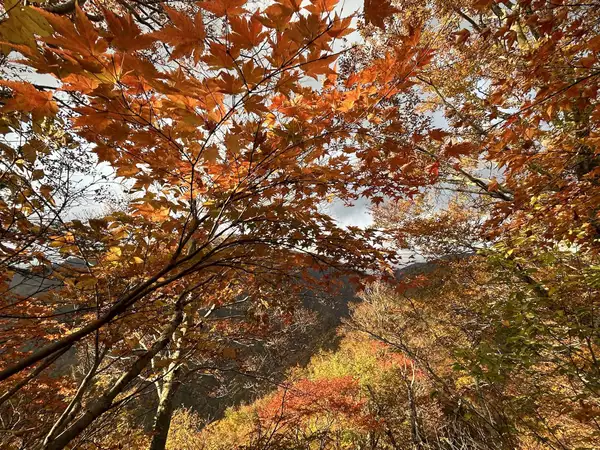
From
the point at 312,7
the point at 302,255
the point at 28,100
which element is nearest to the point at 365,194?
the point at 302,255

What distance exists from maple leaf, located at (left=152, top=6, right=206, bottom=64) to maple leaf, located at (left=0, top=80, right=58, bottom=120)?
480 millimetres

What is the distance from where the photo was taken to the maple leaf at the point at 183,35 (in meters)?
0.87

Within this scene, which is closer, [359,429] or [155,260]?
[155,260]

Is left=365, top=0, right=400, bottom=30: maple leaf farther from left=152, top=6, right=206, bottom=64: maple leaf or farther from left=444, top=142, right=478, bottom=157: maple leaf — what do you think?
left=444, top=142, right=478, bottom=157: maple leaf

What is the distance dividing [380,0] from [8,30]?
121 centimetres

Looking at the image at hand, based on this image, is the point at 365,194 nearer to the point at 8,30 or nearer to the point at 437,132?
the point at 437,132

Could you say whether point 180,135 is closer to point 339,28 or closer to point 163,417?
point 339,28

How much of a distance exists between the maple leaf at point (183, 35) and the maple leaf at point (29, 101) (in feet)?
1.58

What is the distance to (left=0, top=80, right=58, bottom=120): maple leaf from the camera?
0.98 metres

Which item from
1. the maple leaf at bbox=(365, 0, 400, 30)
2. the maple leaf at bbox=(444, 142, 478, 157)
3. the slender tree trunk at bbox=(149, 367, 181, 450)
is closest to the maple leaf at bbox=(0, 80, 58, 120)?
the maple leaf at bbox=(365, 0, 400, 30)

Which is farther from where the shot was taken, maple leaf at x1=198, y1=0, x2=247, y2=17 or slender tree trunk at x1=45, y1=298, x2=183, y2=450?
slender tree trunk at x1=45, y1=298, x2=183, y2=450

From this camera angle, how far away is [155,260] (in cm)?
259

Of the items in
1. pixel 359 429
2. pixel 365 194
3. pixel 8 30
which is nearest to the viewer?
pixel 8 30

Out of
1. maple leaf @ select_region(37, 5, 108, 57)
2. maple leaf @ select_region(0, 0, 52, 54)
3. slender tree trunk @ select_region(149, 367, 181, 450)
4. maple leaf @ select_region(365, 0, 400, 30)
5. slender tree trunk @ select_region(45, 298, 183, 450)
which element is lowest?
slender tree trunk @ select_region(149, 367, 181, 450)
